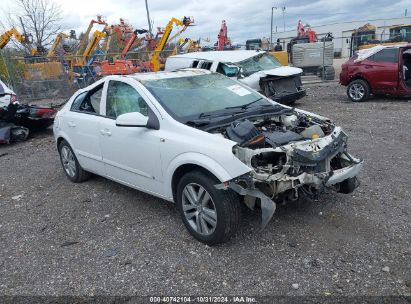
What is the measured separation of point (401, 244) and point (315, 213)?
0.92 metres

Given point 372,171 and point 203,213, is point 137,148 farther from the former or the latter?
point 372,171

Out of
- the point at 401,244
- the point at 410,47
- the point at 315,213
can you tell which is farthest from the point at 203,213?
the point at 410,47

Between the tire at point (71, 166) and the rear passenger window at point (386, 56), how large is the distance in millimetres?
8778

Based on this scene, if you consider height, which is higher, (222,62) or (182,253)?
(222,62)

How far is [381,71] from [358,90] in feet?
2.92

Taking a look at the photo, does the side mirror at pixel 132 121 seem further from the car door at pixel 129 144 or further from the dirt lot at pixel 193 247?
the dirt lot at pixel 193 247

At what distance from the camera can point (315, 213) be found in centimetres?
419

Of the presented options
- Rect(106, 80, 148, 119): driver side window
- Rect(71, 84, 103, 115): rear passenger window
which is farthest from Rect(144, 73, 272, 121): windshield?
Rect(71, 84, 103, 115): rear passenger window

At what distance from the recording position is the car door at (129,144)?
4027mm

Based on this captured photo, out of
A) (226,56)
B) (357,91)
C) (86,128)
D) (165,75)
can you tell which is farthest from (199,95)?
(357,91)

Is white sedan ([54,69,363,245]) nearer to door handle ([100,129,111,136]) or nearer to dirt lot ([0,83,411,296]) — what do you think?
door handle ([100,129,111,136])

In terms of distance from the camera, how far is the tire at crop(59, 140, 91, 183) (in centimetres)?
559

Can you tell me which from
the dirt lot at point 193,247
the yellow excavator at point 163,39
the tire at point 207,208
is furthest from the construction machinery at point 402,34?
the tire at point 207,208

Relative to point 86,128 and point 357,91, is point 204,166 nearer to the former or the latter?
point 86,128
